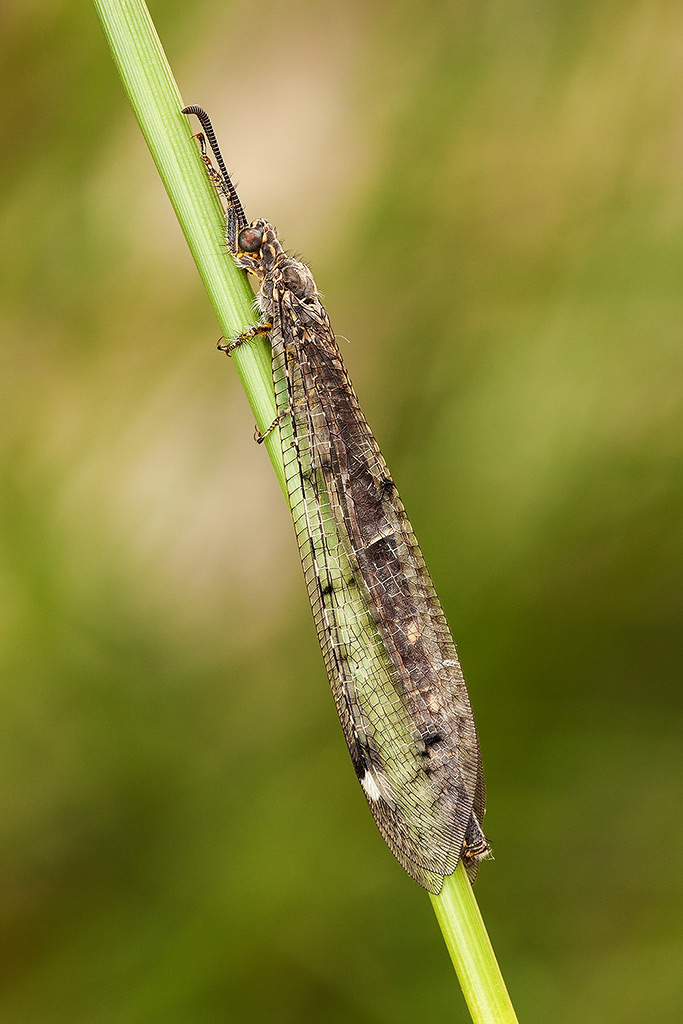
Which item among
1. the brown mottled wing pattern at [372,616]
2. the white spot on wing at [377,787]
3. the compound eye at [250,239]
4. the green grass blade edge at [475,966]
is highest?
the compound eye at [250,239]

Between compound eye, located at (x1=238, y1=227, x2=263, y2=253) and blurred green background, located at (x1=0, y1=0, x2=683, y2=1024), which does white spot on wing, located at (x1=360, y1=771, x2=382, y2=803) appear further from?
blurred green background, located at (x1=0, y1=0, x2=683, y2=1024)

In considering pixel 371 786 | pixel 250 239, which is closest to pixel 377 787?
pixel 371 786

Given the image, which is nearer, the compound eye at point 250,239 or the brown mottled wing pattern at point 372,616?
the brown mottled wing pattern at point 372,616

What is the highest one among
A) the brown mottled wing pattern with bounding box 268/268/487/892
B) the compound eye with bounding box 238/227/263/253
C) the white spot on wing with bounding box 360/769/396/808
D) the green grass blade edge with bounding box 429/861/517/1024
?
the compound eye with bounding box 238/227/263/253

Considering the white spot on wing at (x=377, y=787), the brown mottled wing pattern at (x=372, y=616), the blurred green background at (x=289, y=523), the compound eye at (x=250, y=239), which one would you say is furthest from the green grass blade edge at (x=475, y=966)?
the blurred green background at (x=289, y=523)

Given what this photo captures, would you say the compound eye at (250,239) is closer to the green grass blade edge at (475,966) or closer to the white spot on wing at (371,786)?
the white spot on wing at (371,786)

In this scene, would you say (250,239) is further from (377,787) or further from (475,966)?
(475,966)

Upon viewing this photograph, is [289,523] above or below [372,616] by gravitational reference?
above

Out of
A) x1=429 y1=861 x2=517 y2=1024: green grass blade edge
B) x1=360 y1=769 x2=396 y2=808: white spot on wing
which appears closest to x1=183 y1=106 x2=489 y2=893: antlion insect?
x1=360 y1=769 x2=396 y2=808: white spot on wing
